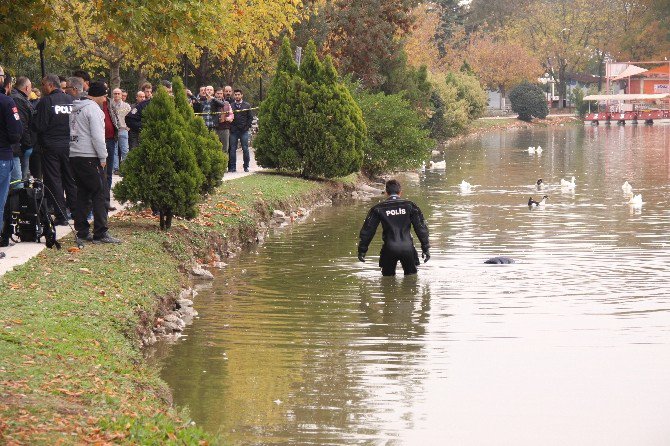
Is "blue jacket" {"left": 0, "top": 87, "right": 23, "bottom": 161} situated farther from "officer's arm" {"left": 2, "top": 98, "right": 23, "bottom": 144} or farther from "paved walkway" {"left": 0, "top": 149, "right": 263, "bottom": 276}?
"paved walkway" {"left": 0, "top": 149, "right": 263, "bottom": 276}

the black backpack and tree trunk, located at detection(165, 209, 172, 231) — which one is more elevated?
the black backpack

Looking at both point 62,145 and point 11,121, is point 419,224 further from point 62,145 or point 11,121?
point 11,121

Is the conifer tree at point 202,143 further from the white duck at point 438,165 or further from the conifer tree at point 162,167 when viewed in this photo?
the white duck at point 438,165

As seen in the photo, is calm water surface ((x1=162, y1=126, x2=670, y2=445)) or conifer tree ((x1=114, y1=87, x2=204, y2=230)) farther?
conifer tree ((x1=114, y1=87, x2=204, y2=230))

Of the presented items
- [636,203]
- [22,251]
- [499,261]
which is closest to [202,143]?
[499,261]

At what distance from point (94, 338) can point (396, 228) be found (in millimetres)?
7054

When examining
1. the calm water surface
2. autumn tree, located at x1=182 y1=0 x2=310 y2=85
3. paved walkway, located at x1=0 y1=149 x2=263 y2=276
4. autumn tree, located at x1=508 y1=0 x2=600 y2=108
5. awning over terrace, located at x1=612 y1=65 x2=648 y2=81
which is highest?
autumn tree, located at x1=508 y1=0 x2=600 y2=108

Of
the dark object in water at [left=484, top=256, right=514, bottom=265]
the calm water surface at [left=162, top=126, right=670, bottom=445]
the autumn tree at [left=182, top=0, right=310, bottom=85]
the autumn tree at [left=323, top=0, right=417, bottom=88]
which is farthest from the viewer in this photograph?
the autumn tree at [left=323, top=0, right=417, bottom=88]

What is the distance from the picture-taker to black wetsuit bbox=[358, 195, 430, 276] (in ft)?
59.9

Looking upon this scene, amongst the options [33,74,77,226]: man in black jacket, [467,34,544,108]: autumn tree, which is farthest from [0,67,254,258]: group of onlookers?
[467,34,544,108]: autumn tree

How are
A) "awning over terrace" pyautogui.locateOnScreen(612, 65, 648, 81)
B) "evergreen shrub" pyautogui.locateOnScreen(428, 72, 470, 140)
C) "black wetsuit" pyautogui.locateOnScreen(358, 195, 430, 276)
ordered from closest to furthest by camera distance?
"black wetsuit" pyautogui.locateOnScreen(358, 195, 430, 276) → "evergreen shrub" pyautogui.locateOnScreen(428, 72, 470, 140) → "awning over terrace" pyautogui.locateOnScreen(612, 65, 648, 81)

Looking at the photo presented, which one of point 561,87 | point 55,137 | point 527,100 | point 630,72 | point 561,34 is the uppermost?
point 561,34

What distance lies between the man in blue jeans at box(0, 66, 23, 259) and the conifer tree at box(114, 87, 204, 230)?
3.36 m

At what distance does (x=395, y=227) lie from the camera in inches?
723
